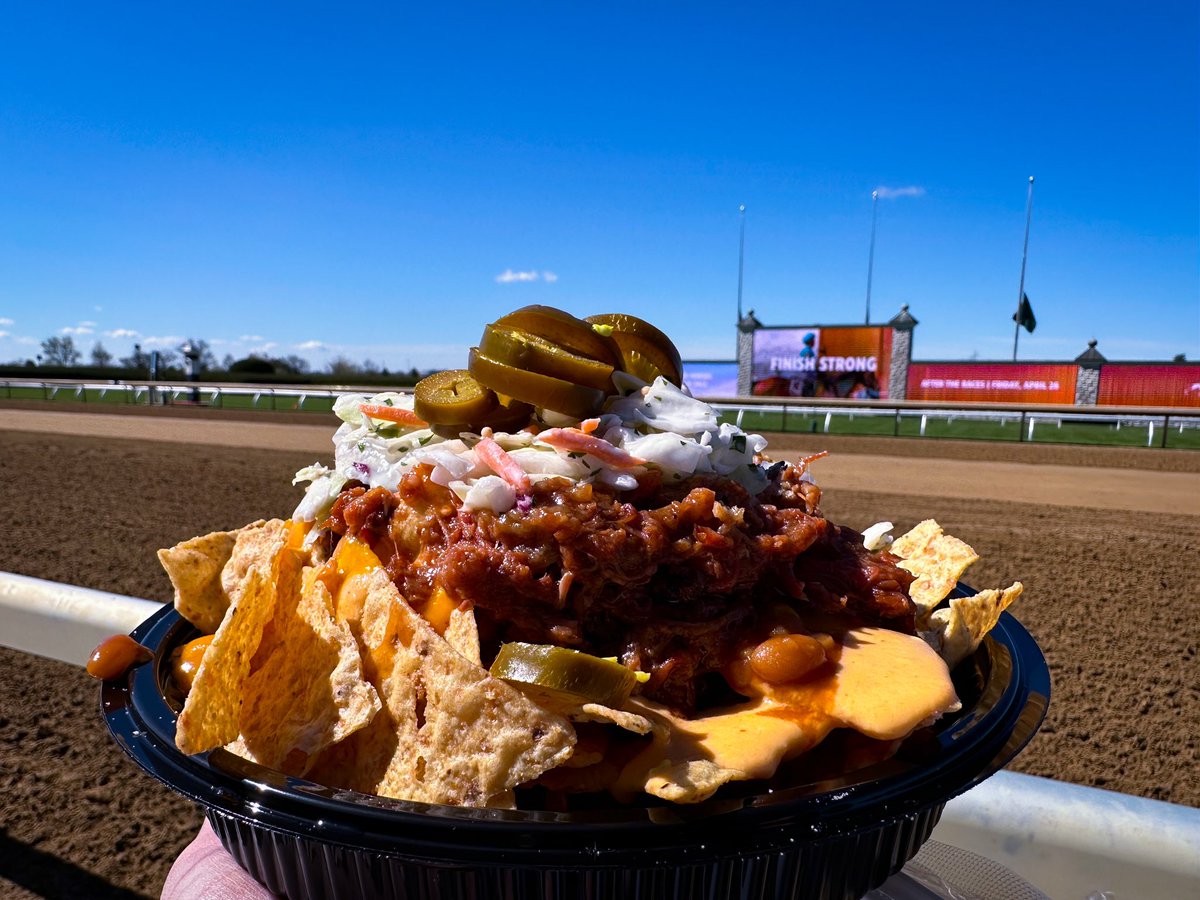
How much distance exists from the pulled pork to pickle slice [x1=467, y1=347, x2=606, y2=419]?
18cm

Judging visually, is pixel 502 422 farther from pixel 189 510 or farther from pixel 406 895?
pixel 189 510

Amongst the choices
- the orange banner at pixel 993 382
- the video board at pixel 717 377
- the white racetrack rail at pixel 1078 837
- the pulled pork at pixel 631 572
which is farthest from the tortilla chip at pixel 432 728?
the video board at pixel 717 377

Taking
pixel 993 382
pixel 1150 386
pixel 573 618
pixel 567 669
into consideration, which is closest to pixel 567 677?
pixel 567 669

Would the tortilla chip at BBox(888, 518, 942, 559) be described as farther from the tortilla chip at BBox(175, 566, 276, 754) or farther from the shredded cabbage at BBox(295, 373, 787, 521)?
the tortilla chip at BBox(175, 566, 276, 754)

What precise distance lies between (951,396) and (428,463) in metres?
32.6

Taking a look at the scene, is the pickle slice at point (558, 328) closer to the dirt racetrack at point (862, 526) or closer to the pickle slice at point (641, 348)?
the pickle slice at point (641, 348)

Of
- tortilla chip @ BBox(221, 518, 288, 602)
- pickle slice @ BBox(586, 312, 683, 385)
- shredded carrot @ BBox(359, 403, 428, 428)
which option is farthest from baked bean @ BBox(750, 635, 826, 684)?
tortilla chip @ BBox(221, 518, 288, 602)

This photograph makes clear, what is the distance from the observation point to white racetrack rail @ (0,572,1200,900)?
164 centimetres

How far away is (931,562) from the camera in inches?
73.9

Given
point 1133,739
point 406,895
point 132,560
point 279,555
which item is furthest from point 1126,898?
point 132,560

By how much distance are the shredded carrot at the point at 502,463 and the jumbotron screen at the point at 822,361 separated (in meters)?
33.6

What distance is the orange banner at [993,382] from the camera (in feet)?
93.8

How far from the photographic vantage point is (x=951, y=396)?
30875 millimetres

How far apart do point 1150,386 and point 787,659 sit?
3218 cm
